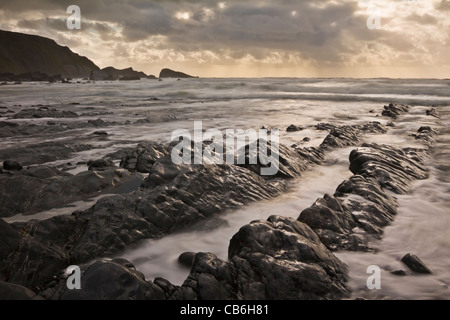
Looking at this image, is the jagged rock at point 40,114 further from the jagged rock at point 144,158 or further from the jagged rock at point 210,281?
the jagged rock at point 210,281

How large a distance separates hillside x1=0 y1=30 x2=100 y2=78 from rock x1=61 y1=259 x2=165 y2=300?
140m

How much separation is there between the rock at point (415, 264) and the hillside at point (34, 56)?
14132 cm

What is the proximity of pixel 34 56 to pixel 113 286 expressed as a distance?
6173 inches

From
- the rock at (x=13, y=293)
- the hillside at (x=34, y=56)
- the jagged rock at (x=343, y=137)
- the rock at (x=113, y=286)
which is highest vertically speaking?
the hillside at (x=34, y=56)

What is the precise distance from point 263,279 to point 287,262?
28cm

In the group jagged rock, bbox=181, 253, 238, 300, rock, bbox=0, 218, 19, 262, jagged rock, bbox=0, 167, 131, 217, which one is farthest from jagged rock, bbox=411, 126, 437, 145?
rock, bbox=0, 218, 19, 262

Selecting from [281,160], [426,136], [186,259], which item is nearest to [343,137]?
[426,136]

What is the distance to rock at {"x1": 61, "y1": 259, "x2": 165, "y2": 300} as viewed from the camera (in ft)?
8.17

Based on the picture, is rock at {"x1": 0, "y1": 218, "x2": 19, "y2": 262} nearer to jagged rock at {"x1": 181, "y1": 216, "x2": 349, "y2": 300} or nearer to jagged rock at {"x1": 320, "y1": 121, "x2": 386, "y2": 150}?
jagged rock at {"x1": 181, "y1": 216, "x2": 349, "y2": 300}

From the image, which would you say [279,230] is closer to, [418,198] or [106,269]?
[106,269]

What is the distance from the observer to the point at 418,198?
536 centimetres

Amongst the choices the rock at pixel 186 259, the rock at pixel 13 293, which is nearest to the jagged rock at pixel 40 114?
the rock at pixel 186 259

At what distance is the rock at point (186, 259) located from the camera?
3.46m
